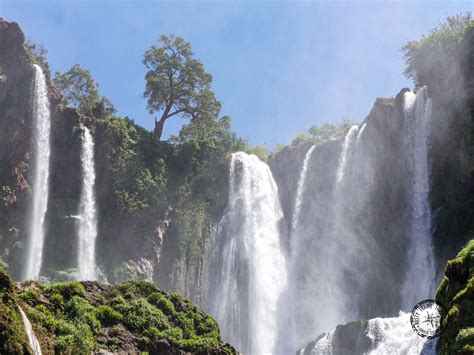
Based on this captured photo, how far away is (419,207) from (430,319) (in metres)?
17.3

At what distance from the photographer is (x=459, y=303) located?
1862 centimetres

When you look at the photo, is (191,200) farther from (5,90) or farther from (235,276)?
(5,90)

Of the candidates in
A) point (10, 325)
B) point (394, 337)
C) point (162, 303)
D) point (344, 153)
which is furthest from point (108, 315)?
point (344, 153)

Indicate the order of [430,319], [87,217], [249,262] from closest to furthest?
[430,319]
[87,217]
[249,262]

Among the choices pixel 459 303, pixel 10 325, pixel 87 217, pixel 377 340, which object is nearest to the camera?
pixel 10 325

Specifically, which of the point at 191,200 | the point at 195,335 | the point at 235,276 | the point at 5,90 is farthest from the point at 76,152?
the point at 195,335

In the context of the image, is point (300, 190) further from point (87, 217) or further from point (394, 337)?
point (394, 337)

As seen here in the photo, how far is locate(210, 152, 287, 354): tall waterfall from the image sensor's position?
127ft

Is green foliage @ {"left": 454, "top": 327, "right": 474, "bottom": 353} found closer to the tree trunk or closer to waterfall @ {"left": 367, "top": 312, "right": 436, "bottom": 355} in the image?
waterfall @ {"left": 367, "top": 312, "right": 436, "bottom": 355}

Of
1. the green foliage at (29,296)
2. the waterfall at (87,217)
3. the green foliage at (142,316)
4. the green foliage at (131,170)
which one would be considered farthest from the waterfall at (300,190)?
the green foliage at (29,296)

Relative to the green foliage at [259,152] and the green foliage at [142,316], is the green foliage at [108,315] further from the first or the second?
the green foliage at [259,152]

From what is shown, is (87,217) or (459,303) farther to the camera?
(87,217)

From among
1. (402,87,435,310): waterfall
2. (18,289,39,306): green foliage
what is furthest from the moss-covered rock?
(402,87,435,310): waterfall

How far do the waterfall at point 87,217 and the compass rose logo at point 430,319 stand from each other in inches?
821
